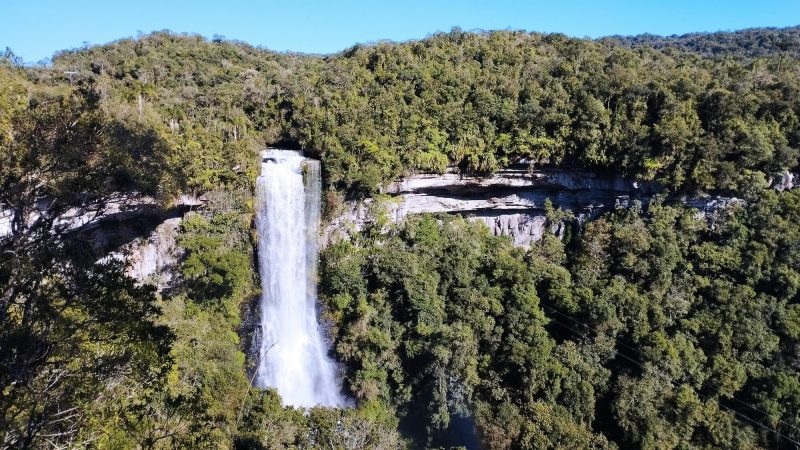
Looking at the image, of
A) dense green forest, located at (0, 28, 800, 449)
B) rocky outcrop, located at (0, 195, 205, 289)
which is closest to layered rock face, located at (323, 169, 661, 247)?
dense green forest, located at (0, 28, 800, 449)

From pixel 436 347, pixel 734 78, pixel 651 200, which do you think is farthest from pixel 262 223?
pixel 734 78

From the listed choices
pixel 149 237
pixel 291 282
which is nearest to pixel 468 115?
pixel 291 282

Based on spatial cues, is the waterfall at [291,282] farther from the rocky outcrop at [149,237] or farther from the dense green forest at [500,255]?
the rocky outcrop at [149,237]

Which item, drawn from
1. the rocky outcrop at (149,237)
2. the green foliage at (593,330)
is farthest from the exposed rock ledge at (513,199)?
the rocky outcrop at (149,237)

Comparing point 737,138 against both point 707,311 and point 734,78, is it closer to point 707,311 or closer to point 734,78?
point 734,78

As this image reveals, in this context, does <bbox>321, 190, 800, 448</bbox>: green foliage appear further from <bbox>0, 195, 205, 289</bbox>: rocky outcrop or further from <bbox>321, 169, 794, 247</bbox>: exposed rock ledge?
Result: <bbox>0, 195, 205, 289</bbox>: rocky outcrop

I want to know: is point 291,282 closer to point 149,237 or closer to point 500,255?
point 149,237
